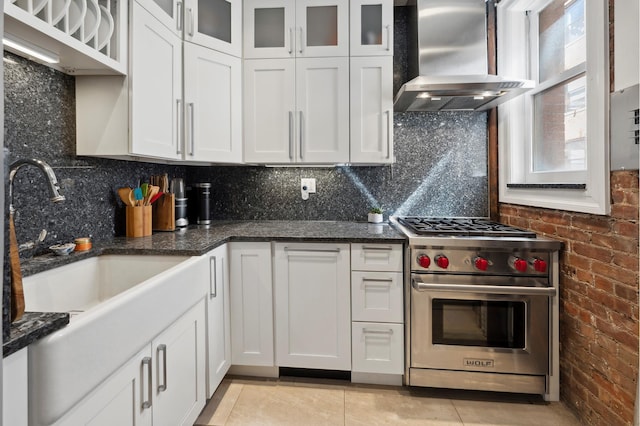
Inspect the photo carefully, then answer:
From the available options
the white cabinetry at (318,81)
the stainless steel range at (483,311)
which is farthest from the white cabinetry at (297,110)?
the stainless steel range at (483,311)

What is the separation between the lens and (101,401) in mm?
950

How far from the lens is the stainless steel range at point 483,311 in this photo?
1.80 meters

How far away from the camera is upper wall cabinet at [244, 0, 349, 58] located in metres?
2.28

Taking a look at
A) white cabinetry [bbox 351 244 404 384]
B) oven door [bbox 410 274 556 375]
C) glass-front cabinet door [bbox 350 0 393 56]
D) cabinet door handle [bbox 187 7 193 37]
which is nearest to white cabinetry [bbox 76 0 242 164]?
cabinet door handle [bbox 187 7 193 37]

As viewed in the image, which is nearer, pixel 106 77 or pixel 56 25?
pixel 56 25

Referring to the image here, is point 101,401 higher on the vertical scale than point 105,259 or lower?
lower

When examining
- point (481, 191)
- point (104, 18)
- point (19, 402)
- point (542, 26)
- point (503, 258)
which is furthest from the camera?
point (481, 191)

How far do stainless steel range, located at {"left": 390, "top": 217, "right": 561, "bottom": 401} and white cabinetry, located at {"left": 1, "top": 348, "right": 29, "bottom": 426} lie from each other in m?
1.61

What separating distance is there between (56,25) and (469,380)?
8.22 feet

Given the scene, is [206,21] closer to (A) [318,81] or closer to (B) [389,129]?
(A) [318,81]

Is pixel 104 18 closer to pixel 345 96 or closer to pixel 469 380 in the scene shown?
pixel 345 96

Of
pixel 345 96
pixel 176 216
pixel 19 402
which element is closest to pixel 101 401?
pixel 19 402

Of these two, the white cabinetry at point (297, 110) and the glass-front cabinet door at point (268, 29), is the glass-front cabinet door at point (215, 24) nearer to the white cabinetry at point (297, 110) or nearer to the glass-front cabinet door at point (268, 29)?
the glass-front cabinet door at point (268, 29)

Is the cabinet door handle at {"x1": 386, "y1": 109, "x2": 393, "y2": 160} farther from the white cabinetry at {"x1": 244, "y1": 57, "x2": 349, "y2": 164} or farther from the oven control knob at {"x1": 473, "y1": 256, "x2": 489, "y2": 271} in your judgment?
the oven control knob at {"x1": 473, "y1": 256, "x2": 489, "y2": 271}
